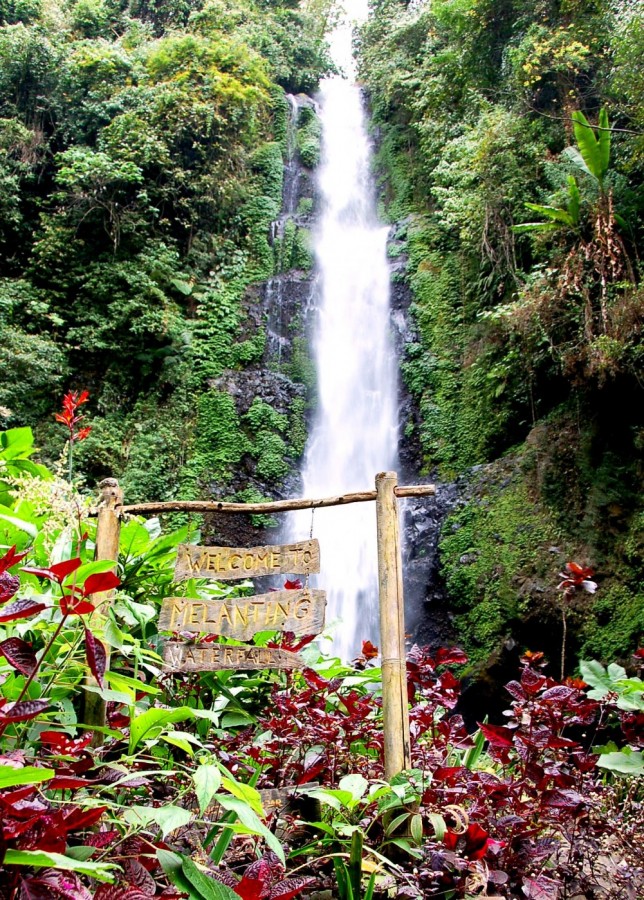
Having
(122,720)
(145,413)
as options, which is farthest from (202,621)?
(145,413)

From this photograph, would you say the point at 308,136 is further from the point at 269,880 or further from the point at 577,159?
the point at 269,880

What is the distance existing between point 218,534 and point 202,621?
23.2 feet

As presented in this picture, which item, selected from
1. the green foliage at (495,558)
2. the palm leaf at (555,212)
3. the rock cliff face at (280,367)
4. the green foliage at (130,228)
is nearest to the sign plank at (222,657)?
the green foliage at (495,558)

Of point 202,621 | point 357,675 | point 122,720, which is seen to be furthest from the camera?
point 357,675

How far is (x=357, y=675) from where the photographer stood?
300cm

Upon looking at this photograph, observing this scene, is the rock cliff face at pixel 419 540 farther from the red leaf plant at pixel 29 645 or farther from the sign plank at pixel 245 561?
the red leaf plant at pixel 29 645

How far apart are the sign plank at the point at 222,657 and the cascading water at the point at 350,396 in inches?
212

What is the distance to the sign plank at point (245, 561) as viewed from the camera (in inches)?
98.9

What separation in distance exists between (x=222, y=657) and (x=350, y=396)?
806cm

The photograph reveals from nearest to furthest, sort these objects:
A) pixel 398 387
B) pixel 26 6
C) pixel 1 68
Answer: pixel 398 387, pixel 1 68, pixel 26 6

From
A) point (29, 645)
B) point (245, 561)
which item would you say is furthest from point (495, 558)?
point (29, 645)

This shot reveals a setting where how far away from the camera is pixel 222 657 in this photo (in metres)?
2.39

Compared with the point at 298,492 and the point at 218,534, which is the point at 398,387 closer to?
the point at 298,492

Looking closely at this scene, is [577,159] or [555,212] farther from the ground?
[577,159]
